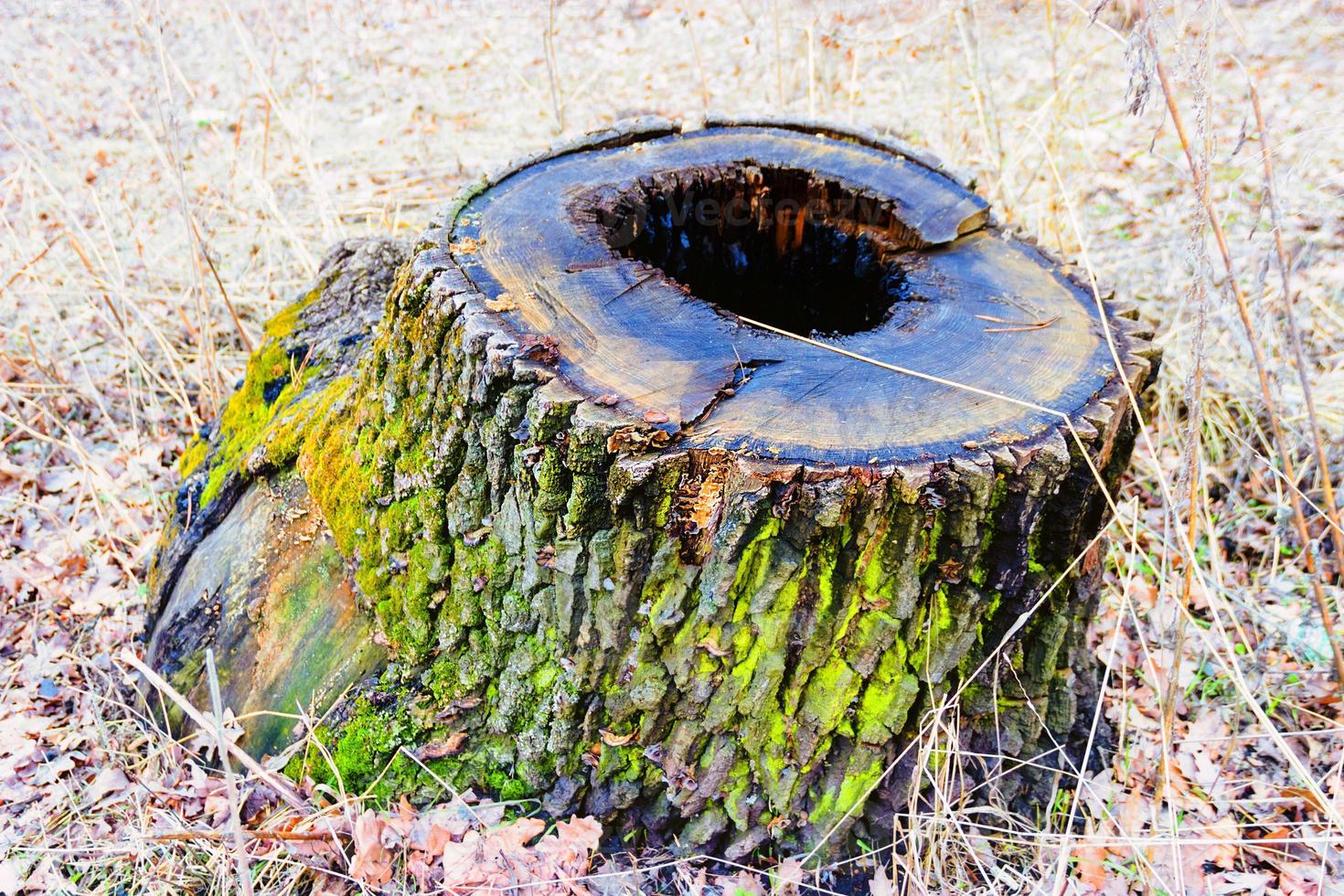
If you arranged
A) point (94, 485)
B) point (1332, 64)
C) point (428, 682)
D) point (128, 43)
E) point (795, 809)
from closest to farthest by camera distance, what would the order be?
point (795, 809), point (428, 682), point (94, 485), point (1332, 64), point (128, 43)

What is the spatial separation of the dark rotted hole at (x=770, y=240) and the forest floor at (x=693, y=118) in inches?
22.1

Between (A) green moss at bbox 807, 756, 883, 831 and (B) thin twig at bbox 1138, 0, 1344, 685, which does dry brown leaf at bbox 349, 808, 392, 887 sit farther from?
(B) thin twig at bbox 1138, 0, 1344, 685

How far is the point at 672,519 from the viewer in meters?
1.64

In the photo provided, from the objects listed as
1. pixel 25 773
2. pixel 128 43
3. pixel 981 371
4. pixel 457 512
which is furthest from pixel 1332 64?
pixel 128 43

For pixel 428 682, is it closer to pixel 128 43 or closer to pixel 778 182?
pixel 778 182

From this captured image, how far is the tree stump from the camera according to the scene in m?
1.61

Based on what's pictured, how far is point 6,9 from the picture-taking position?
7504 mm

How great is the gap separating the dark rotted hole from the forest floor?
0.56 meters

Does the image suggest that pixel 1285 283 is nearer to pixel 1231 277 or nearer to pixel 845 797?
pixel 1231 277

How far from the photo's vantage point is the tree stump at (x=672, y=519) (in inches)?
63.5

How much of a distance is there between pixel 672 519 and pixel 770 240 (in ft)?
4.33

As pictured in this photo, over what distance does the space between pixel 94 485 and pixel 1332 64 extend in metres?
7.86

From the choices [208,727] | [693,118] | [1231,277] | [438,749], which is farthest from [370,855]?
[693,118]

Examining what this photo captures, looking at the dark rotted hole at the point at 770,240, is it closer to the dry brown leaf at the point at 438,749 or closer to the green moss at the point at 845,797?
the green moss at the point at 845,797
